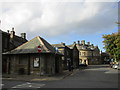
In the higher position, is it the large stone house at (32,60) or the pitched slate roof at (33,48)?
the pitched slate roof at (33,48)

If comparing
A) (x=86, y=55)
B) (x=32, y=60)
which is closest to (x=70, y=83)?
(x=32, y=60)

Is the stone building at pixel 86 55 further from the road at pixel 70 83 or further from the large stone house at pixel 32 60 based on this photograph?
the road at pixel 70 83

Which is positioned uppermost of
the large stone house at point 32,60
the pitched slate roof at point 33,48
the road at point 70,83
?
the pitched slate roof at point 33,48

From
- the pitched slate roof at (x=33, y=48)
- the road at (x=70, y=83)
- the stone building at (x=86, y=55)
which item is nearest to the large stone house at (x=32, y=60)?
the pitched slate roof at (x=33, y=48)

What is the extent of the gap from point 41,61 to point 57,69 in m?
5.37

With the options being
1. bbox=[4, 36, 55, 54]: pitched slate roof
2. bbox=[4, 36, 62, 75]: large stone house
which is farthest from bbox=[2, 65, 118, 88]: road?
bbox=[4, 36, 55, 54]: pitched slate roof

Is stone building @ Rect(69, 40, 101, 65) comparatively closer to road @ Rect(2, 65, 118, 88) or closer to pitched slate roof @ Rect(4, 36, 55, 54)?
pitched slate roof @ Rect(4, 36, 55, 54)

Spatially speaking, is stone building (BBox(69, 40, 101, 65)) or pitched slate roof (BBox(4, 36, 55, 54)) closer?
pitched slate roof (BBox(4, 36, 55, 54))

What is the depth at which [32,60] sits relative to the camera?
68.5 ft

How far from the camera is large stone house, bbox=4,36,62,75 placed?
66.2ft

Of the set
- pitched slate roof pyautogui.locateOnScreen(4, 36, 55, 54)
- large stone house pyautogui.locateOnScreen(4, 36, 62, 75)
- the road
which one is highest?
pitched slate roof pyautogui.locateOnScreen(4, 36, 55, 54)

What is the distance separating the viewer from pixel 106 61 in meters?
102

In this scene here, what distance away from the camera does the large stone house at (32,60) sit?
20172 mm

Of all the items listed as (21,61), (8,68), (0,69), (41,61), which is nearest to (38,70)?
(41,61)
